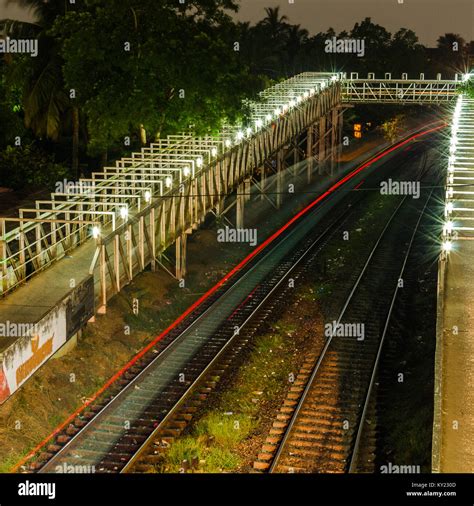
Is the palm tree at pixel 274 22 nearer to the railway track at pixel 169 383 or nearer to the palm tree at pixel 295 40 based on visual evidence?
the palm tree at pixel 295 40

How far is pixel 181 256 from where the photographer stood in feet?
93.3

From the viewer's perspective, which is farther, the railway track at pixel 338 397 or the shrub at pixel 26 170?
the shrub at pixel 26 170

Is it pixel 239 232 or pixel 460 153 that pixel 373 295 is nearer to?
pixel 460 153

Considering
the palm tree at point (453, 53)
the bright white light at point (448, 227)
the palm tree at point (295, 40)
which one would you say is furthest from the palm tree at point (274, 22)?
the bright white light at point (448, 227)

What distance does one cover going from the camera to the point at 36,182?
3769cm

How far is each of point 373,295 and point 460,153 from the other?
738cm

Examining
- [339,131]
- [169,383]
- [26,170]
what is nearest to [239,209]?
[26,170]

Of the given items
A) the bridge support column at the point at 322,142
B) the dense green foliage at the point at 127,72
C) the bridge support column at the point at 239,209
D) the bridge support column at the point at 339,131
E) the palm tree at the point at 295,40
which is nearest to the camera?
the dense green foliage at the point at 127,72

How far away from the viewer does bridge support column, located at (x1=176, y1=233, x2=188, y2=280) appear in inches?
1070

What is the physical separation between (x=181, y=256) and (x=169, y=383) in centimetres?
965

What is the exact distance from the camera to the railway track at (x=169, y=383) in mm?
15984

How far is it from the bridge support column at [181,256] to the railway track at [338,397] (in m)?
5.67

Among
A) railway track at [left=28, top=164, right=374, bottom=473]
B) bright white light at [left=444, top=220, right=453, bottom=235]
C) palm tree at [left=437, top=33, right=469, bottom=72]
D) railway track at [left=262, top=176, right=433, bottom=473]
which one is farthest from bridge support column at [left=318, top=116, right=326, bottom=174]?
palm tree at [left=437, top=33, right=469, bottom=72]

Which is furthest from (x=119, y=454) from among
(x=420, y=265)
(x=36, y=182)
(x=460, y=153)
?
(x=36, y=182)
